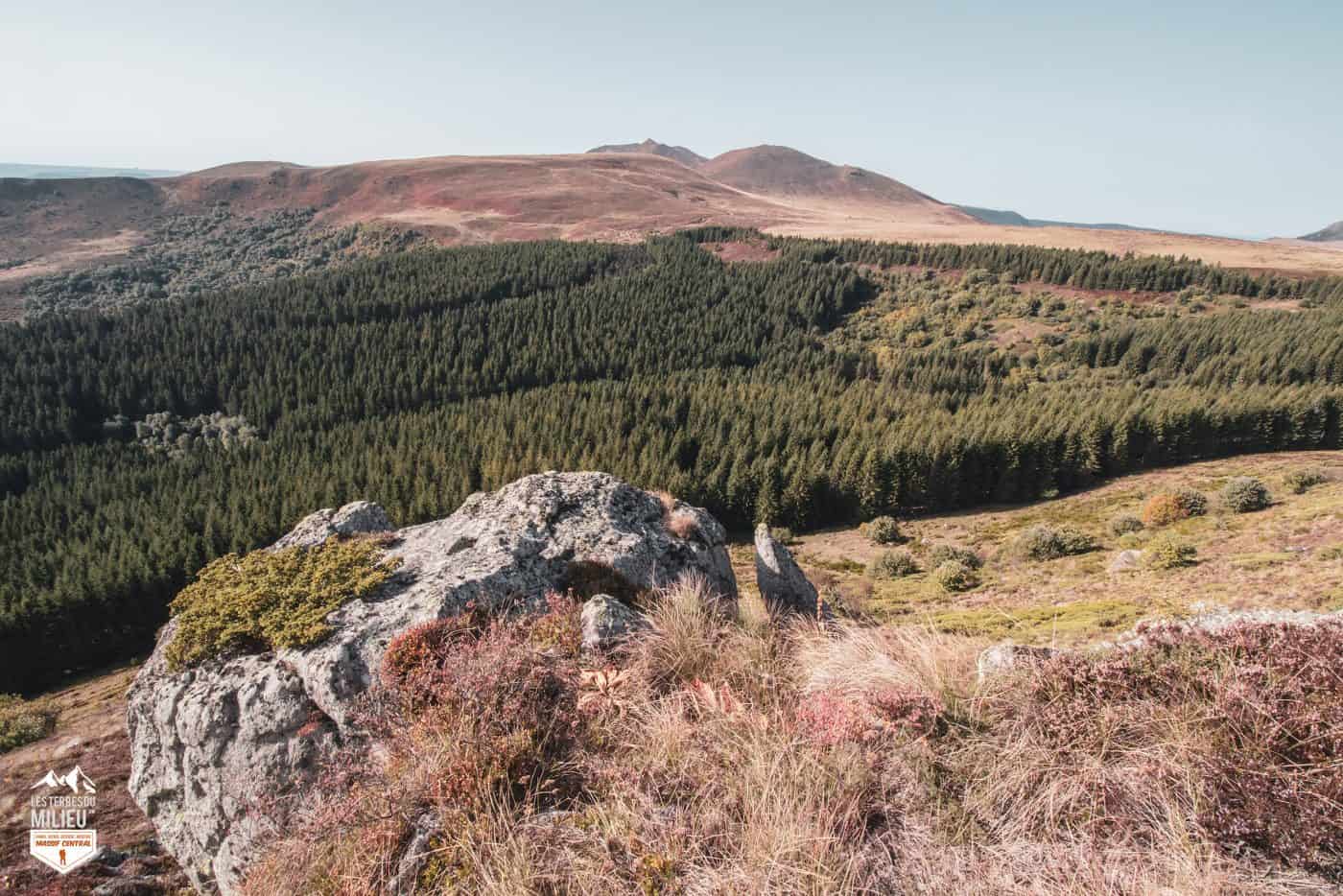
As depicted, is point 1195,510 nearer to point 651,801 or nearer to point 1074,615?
point 1074,615

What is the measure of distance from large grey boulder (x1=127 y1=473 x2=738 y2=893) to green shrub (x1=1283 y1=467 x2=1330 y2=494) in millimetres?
42580

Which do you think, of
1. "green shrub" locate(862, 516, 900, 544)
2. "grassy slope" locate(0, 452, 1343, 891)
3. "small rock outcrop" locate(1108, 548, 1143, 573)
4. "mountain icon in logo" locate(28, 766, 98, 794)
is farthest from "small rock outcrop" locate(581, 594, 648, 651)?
"green shrub" locate(862, 516, 900, 544)

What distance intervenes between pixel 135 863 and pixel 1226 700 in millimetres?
12714

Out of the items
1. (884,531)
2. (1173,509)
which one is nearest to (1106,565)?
(1173,509)

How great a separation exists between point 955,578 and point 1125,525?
11.9 meters

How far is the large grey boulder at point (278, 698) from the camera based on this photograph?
21.1 ft

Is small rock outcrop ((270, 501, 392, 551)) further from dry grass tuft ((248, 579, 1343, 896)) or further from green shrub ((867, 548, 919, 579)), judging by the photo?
green shrub ((867, 548, 919, 579))

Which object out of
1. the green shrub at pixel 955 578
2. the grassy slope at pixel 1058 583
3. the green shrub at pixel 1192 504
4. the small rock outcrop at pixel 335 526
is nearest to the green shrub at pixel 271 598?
the small rock outcrop at pixel 335 526

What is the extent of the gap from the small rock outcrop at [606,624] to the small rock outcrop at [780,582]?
394 cm

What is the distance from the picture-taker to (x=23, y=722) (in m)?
25.9

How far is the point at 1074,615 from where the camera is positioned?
55.4ft

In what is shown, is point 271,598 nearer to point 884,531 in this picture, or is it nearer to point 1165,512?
point 1165,512

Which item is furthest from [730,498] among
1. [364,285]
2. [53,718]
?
[364,285]

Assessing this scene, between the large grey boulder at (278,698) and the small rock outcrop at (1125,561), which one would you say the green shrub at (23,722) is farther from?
the small rock outcrop at (1125,561)
